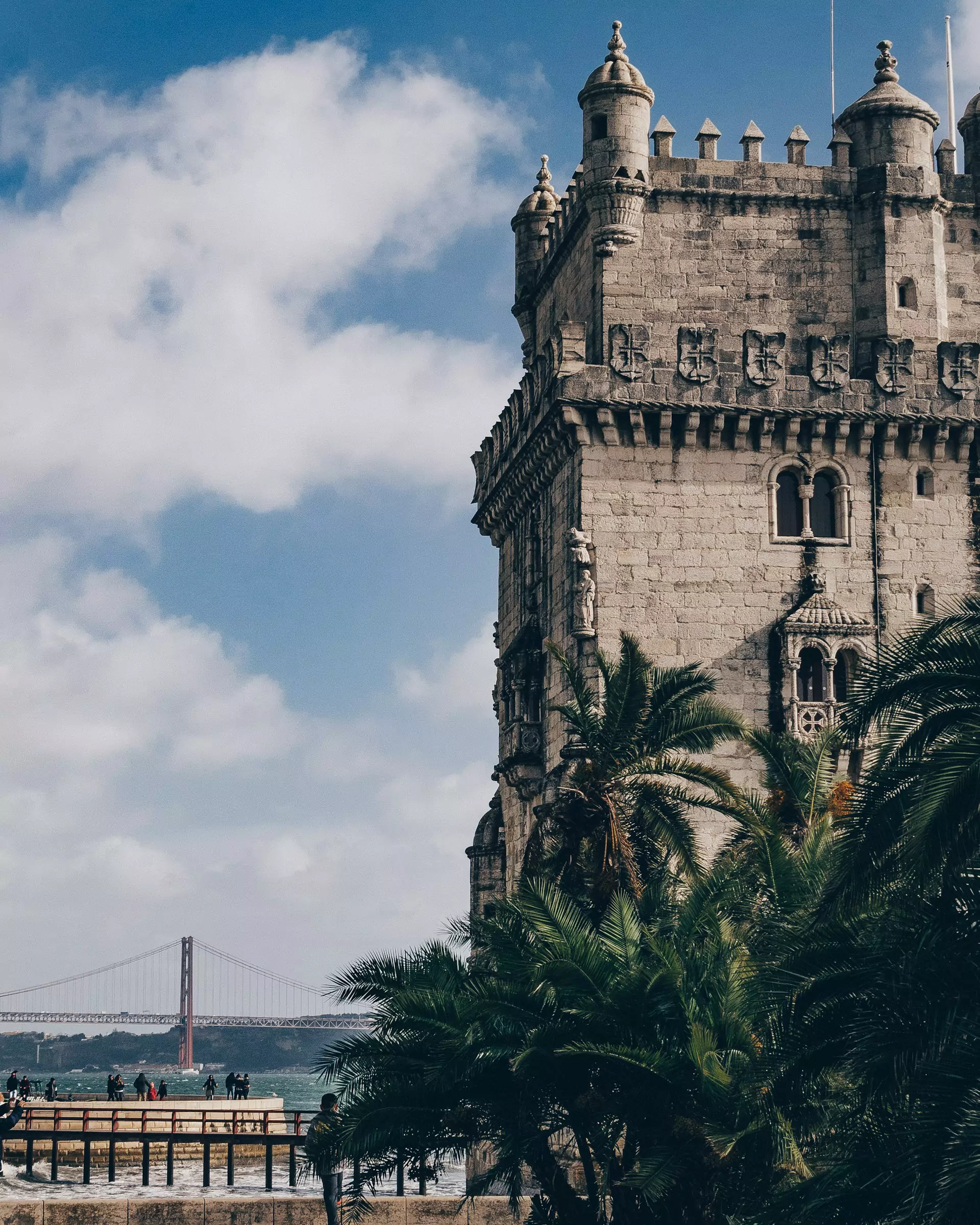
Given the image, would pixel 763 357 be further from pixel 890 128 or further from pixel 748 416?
pixel 890 128

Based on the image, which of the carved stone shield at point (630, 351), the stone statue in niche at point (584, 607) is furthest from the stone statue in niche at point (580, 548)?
the carved stone shield at point (630, 351)

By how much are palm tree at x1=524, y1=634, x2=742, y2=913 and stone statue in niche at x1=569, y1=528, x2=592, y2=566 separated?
5.59 meters

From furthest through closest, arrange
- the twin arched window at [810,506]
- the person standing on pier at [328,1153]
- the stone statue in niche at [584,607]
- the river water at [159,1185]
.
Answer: the twin arched window at [810,506], the stone statue in niche at [584,607], the river water at [159,1185], the person standing on pier at [328,1153]

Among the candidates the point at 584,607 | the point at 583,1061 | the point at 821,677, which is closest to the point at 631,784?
the point at 583,1061

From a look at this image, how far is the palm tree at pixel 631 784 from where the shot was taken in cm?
3058

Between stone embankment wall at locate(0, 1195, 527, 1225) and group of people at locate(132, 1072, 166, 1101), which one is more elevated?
group of people at locate(132, 1072, 166, 1101)

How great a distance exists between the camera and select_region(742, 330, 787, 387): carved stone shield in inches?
1571

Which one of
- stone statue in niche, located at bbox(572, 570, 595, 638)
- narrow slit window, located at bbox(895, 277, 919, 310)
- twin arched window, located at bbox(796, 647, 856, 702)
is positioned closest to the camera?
stone statue in niche, located at bbox(572, 570, 595, 638)

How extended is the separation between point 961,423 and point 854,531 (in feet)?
10.3

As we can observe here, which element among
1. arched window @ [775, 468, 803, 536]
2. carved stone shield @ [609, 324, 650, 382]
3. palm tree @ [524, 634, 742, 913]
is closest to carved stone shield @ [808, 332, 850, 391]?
arched window @ [775, 468, 803, 536]

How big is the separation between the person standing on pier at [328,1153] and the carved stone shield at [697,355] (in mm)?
16372

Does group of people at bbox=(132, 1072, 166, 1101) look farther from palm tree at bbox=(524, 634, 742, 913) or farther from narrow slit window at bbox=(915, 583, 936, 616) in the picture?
palm tree at bbox=(524, 634, 742, 913)

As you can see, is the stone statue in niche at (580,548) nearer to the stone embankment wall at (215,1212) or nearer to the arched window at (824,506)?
the arched window at (824,506)

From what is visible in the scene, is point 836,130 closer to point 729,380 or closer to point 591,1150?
point 729,380
